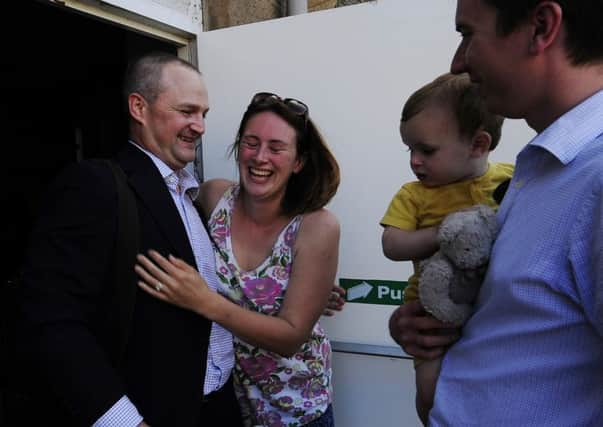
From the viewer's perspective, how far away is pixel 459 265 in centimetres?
85

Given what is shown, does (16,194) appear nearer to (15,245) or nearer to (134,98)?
(15,245)

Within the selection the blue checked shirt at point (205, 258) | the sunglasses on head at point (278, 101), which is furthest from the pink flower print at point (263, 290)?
the sunglasses on head at point (278, 101)

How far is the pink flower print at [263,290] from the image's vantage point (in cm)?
157

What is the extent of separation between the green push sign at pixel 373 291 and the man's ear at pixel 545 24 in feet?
4.37

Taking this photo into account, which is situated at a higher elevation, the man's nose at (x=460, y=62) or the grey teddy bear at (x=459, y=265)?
the man's nose at (x=460, y=62)

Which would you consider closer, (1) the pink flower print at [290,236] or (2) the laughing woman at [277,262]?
(2) the laughing woman at [277,262]

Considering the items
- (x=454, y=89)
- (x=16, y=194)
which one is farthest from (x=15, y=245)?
(x=454, y=89)

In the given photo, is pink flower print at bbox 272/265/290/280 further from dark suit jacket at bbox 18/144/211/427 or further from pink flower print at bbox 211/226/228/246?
dark suit jacket at bbox 18/144/211/427

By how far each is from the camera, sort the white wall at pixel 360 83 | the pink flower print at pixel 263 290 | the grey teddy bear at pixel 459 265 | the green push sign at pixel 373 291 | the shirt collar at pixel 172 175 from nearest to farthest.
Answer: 1. the grey teddy bear at pixel 459 265
2. the shirt collar at pixel 172 175
3. the pink flower print at pixel 263 290
4. the white wall at pixel 360 83
5. the green push sign at pixel 373 291

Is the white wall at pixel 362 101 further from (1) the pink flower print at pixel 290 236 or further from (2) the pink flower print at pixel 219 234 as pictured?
(2) the pink flower print at pixel 219 234

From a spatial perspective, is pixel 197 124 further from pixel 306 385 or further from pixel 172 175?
pixel 306 385

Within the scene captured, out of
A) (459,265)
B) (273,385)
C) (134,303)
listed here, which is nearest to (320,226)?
(273,385)

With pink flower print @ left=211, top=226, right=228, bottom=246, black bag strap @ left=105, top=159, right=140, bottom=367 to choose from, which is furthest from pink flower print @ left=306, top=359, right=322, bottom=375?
black bag strap @ left=105, top=159, right=140, bottom=367

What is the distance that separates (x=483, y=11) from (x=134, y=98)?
3.90 feet
